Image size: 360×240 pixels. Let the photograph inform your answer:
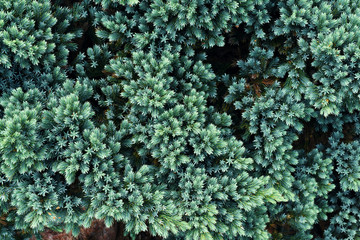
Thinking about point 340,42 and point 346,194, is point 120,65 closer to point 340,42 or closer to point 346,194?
point 340,42

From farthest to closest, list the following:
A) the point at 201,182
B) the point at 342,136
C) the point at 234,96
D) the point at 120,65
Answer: the point at 342,136, the point at 234,96, the point at 120,65, the point at 201,182

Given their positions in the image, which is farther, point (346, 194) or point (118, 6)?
point (346, 194)

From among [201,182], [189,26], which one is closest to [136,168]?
[201,182]

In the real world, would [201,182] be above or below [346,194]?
below

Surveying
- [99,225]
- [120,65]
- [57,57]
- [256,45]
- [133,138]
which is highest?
[256,45]

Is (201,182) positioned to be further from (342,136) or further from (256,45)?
(342,136)

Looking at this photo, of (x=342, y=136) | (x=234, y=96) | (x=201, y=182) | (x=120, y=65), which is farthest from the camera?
(x=342, y=136)
